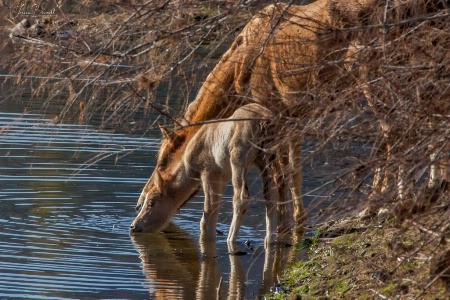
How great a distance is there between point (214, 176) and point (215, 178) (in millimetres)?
26

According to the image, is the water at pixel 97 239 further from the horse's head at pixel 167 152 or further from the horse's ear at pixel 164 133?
the horse's head at pixel 167 152

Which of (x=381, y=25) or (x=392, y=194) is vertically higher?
(x=381, y=25)

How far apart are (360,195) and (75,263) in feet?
15.7

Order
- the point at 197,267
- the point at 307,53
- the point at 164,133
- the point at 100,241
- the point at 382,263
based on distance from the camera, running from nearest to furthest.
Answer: the point at 307,53 < the point at 382,263 < the point at 164,133 < the point at 197,267 < the point at 100,241

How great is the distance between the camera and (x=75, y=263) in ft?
34.2

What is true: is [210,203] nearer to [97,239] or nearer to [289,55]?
[97,239]

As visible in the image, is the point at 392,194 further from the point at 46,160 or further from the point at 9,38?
the point at 46,160

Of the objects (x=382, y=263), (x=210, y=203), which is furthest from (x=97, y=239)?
(x=382, y=263)

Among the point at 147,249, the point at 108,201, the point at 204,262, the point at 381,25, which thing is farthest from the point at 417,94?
the point at 108,201

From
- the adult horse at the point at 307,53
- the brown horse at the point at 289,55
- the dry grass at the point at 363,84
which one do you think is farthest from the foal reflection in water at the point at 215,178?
the dry grass at the point at 363,84

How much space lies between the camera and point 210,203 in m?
11.7

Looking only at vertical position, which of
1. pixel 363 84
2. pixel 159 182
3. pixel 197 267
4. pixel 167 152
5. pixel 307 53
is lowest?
pixel 197 267

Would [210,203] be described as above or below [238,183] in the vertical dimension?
below

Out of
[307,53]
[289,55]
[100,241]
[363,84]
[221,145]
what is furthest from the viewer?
[100,241]
